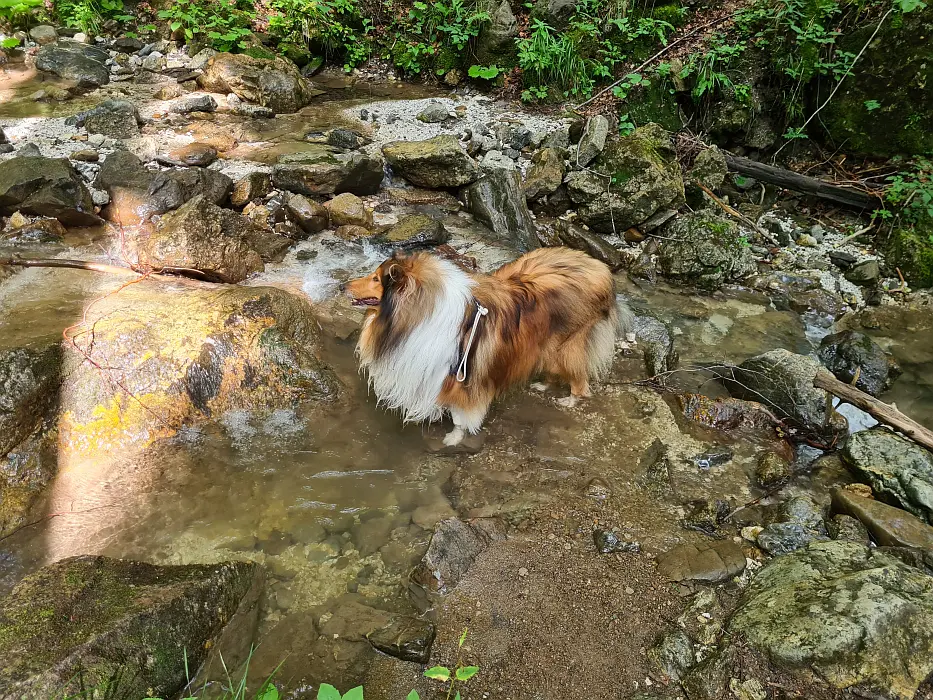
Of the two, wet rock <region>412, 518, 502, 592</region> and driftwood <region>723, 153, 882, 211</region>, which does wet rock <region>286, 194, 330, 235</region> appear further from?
driftwood <region>723, 153, 882, 211</region>

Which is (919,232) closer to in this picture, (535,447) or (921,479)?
(921,479)

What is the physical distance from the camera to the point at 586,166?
713 centimetres

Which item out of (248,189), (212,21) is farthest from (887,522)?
(212,21)

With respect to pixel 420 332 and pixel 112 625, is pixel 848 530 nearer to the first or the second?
pixel 420 332

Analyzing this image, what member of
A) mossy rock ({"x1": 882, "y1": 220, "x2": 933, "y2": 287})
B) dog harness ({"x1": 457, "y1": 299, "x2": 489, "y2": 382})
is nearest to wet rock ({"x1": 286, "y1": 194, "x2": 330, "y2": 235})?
dog harness ({"x1": 457, "y1": 299, "x2": 489, "y2": 382})

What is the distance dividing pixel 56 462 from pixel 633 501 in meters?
3.49

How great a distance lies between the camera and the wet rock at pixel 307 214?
5.98 metres

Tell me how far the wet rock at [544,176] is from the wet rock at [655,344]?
247cm

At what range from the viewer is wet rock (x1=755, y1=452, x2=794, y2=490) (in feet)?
11.9

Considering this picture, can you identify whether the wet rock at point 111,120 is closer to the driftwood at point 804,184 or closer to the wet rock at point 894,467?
the driftwood at point 804,184

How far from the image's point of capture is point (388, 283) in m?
3.46

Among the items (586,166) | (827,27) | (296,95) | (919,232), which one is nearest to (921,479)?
(919,232)

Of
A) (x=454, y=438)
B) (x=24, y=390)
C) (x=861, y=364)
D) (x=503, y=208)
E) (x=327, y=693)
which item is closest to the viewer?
(x=327, y=693)

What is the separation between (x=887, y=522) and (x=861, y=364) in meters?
2.07
